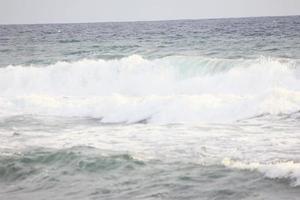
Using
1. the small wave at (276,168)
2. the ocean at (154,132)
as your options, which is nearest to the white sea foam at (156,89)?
the ocean at (154,132)

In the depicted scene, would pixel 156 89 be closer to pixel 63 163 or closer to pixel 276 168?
pixel 63 163

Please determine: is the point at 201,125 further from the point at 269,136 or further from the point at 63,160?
the point at 63,160

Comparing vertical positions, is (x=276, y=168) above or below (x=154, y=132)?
above

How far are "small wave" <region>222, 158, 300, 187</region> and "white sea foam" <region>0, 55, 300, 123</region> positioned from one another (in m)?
5.61

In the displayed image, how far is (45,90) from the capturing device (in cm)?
2659

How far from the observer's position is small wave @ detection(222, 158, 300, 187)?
30.1 feet

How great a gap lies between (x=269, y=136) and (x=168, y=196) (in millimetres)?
4506

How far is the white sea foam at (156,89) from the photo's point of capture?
1670 centimetres

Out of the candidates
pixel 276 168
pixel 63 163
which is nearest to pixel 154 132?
pixel 63 163

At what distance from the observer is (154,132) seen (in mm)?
14273

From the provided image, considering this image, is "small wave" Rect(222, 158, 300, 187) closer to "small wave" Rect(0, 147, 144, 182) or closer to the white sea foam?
"small wave" Rect(0, 147, 144, 182)

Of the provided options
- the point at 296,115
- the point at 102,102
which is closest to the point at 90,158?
the point at 296,115

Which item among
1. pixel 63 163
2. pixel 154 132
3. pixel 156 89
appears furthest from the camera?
A: pixel 156 89

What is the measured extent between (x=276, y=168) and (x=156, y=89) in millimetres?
14408
